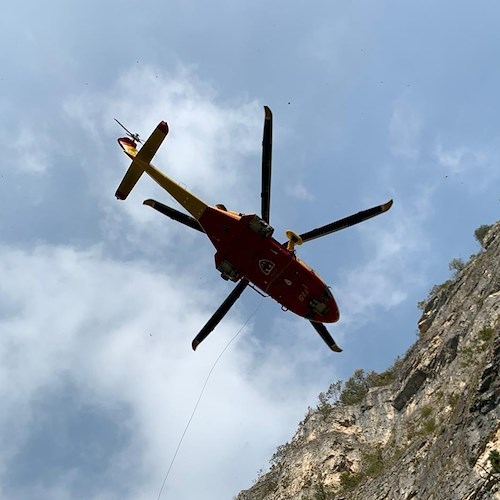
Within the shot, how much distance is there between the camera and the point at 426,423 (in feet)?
95.4

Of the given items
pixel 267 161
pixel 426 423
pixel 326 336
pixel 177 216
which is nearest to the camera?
pixel 267 161

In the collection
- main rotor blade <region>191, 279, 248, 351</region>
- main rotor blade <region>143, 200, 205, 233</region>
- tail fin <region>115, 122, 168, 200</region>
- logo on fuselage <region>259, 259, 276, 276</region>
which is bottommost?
logo on fuselage <region>259, 259, 276, 276</region>

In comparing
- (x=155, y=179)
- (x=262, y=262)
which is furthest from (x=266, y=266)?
(x=155, y=179)

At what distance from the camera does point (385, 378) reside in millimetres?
46281

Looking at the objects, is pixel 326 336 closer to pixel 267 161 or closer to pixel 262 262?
pixel 262 262

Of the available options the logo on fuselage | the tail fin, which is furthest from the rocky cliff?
the tail fin

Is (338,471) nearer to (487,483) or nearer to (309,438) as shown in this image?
(309,438)

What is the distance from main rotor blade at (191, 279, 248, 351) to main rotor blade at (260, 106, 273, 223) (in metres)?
2.82

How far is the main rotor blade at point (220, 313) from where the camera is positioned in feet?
63.2

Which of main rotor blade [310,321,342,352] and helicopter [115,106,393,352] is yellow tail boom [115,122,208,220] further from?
main rotor blade [310,321,342,352]

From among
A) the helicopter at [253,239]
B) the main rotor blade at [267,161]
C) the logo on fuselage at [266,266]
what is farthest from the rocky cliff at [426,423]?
the main rotor blade at [267,161]

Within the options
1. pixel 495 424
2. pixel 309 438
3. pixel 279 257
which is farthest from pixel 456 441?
pixel 309 438

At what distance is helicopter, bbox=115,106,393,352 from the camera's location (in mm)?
17781

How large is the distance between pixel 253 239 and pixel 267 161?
8.71 ft
